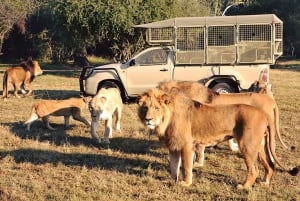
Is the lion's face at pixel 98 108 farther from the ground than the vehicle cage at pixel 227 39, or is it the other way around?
the vehicle cage at pixel 227 39

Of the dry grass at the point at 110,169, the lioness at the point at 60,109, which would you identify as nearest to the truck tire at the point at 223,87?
the dry grass at the point at 110,169

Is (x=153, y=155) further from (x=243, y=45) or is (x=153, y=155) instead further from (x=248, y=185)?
(x=243, y=45)

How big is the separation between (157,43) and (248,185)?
33.0 feet

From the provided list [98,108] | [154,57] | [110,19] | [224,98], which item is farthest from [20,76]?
[224,98]

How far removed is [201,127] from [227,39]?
8.28m

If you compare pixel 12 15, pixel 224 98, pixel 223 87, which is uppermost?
pixel 12 15

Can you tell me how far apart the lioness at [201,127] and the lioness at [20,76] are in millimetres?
11164

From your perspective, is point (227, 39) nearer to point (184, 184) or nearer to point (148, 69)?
point (148, 69)

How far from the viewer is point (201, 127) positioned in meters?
6.99

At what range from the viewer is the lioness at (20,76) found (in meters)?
17.1

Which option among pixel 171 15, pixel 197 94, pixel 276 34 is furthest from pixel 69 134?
pixel 171 15

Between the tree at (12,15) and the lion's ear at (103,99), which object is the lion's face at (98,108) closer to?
the lion's ear at (103,99)

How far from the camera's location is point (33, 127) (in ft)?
37.7

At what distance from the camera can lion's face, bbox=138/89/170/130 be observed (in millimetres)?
6613
